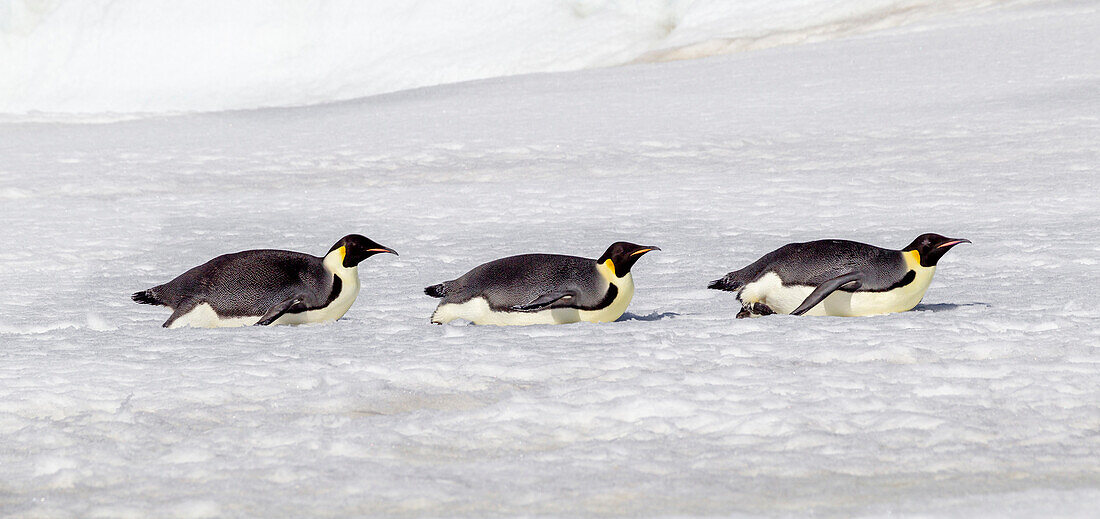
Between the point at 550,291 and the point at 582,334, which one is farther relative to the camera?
the point at 550,291

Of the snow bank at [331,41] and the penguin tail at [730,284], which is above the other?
the snow bank at [331,41]

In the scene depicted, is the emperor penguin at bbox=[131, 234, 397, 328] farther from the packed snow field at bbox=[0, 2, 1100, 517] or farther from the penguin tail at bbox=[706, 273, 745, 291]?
the penguin tail at bbox=[706, 273, 745, 291]

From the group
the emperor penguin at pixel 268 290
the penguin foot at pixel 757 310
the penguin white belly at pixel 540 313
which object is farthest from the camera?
the penguin foot at pixel 757 310

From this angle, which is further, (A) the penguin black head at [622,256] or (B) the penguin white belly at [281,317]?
(B) the penguin white belly at [281,317]

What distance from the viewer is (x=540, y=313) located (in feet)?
14.3

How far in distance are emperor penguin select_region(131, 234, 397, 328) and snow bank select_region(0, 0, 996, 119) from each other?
48.6ft

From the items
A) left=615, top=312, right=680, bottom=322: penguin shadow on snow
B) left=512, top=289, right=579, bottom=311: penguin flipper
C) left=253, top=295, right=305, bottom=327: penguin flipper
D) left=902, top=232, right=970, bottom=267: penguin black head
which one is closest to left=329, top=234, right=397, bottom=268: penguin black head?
left=253, top=295, right=305, bottom=327: penguin flipper

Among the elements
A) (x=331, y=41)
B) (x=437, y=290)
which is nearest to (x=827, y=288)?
(x=437, y=290)

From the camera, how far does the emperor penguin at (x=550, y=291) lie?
434cm

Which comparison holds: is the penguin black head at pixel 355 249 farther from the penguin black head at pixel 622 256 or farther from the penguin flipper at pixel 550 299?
the penguin black head at pixel 622 256

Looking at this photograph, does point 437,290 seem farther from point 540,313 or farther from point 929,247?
point 929,247

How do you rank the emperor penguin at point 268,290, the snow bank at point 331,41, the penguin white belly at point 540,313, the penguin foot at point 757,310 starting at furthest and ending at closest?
the snow bank at point 331,41 < the penguin foot at point 757,310 < the emperor penguin at point 268,290 < the penguin white belly at point 540,313

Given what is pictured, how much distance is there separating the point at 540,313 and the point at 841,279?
44.0 inches

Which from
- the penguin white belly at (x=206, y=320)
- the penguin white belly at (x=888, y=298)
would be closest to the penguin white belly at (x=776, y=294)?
the penguin white belly at (x=888, y=298)
